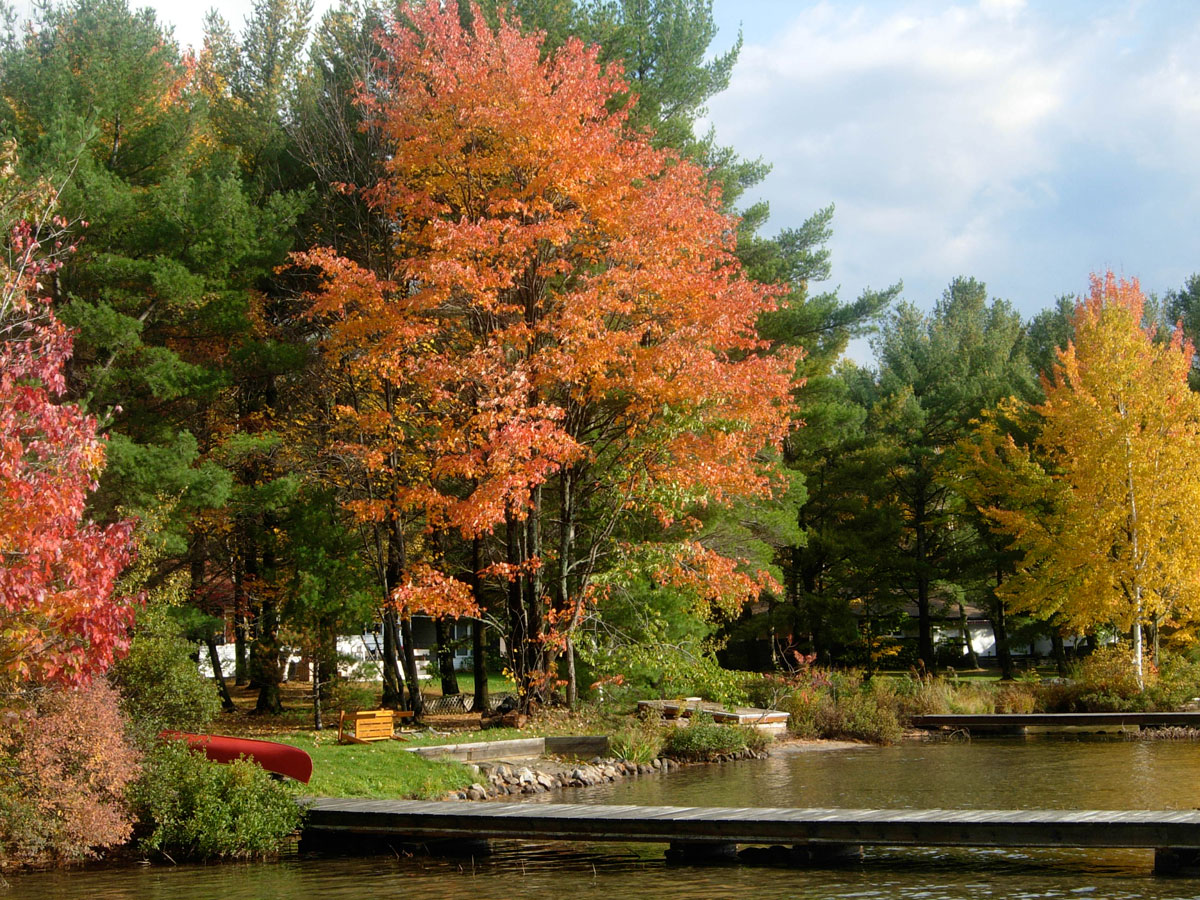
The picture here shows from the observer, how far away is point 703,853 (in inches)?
447

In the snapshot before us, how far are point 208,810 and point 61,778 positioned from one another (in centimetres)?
153

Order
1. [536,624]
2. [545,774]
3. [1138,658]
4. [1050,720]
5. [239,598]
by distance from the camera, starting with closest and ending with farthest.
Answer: [545,774] < [536,624] < [1050,720] < [239,598] < [1138,658]

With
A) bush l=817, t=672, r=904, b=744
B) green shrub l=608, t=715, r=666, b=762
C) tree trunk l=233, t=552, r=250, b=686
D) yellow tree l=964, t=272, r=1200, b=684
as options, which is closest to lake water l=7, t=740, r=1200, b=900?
green shrub l=608, t=715, r=666, b=762

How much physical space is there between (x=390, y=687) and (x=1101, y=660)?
16842 millimetres

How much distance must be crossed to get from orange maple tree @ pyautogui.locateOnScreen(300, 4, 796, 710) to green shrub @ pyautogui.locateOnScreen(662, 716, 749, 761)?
259 centimetres

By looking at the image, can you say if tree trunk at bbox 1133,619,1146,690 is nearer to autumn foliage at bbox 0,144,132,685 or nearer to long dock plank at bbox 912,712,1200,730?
long dock plank at bbox 912,712,1200,730

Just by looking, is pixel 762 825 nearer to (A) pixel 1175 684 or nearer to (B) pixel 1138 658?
(B) pixel 1138 658

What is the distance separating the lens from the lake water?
9680mm

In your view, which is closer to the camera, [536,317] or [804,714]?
[536,317]

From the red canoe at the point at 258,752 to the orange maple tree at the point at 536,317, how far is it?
4996 millimetres

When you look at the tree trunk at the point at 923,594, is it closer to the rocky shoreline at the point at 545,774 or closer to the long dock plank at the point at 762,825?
the rocky shoreline at the point at 545,774

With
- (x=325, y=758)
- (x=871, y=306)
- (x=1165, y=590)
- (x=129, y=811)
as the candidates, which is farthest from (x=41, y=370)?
(x=1165, y=590)

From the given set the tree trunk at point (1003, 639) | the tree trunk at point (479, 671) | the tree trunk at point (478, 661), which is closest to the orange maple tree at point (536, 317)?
the tree trunk at point (478, 661)

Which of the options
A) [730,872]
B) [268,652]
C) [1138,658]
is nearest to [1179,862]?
[730,872]
